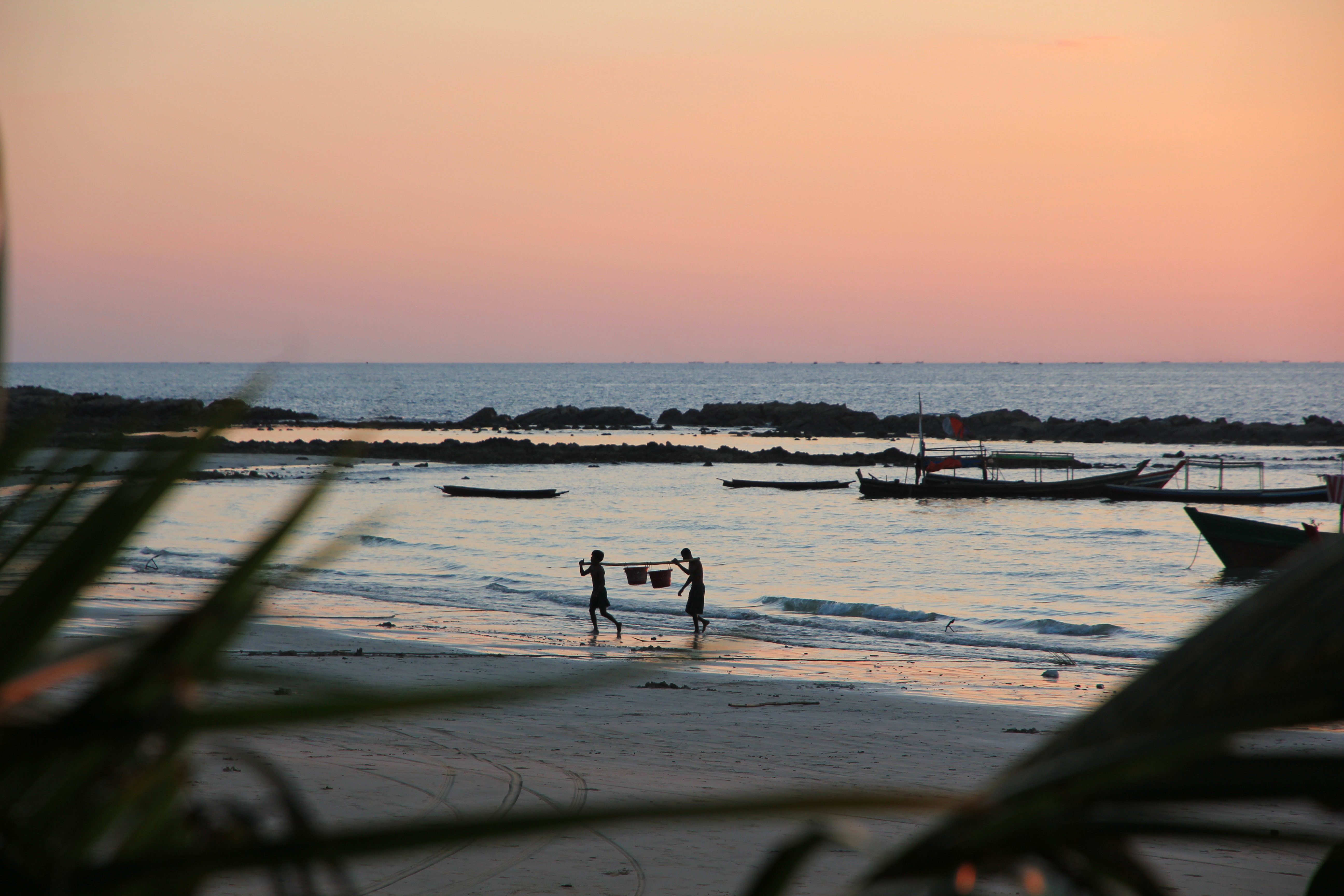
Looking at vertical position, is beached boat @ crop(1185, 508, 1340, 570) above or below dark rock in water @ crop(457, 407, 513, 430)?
below

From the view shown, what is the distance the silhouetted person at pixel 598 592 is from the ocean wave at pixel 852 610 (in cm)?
523

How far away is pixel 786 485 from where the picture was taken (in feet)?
153

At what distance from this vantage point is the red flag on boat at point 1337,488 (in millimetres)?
17734

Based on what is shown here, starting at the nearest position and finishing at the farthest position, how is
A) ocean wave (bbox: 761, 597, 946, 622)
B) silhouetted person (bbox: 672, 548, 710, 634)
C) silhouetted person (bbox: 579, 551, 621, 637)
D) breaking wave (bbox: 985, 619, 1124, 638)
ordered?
silhouetted person (bbox: 672, 548, 710, 634) < silhouetted person (bbox: 579, 551, 621, 637) < breaking wave (bbox: 985, 619, 1124, 638) < ocean wave (bbox: 761, 597, 946, 622)

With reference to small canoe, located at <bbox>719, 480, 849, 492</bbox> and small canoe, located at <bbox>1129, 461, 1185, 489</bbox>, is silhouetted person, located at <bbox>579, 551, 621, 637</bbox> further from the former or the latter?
small canoe, located at <bbox>1129, 461, 1185, 489</bbox>

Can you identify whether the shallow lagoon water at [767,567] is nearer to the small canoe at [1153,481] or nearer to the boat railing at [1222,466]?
the small canoe at [1153,481]

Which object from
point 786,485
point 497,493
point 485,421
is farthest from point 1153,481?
point 485,421

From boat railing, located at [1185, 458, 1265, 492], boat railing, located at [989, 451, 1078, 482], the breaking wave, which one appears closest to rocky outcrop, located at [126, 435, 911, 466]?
boat railing, located at [989, 451, 1078, 482]

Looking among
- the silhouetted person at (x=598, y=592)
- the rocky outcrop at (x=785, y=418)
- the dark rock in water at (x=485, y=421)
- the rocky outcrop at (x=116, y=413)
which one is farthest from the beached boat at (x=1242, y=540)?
the dark rock in water at (x=485, y=421)

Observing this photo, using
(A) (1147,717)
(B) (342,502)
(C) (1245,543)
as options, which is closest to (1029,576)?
(C) (1245,543)

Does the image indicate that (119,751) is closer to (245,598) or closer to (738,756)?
(245,598)

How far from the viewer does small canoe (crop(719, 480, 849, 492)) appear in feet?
152

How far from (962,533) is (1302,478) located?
2440 centimetres

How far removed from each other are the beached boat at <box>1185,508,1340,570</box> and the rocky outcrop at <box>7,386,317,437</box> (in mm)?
22588
